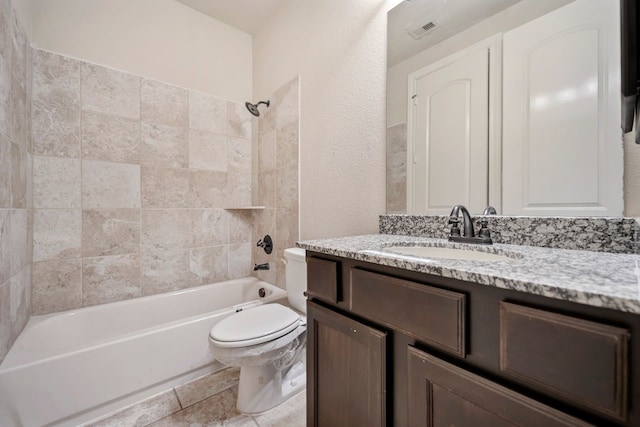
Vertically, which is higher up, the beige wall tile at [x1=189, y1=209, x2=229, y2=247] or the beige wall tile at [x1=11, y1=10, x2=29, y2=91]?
the beige wall tile at [x1=11, y1=10, x2=29, y2=91]

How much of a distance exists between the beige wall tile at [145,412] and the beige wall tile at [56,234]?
1.00 meters

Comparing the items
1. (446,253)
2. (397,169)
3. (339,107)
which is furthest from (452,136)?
(339,107)

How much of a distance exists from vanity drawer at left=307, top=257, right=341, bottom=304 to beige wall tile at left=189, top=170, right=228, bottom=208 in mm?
1525

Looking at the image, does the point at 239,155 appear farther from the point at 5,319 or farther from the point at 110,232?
the point at 5,319

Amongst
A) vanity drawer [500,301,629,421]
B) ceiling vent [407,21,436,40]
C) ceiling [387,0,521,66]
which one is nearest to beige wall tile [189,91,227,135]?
ceiling [387,0,521,66]

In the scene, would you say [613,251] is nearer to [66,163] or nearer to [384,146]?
[384,146]

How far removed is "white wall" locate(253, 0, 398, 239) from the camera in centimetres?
136

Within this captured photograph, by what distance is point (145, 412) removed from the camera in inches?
51.8

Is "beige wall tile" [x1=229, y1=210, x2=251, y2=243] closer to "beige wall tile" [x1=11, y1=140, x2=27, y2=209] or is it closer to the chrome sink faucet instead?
"beige wall tile" [x1=11, y1=140, x2=27, y2=209]

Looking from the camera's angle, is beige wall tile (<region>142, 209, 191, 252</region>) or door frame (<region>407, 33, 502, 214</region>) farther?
beige wall tile (<region>142, 209, 191, 252</region>)

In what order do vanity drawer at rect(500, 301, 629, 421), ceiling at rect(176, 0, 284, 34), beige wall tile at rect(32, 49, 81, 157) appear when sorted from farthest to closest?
1. ceiling at rect(176, 0, 284, 34)
2. beige wall tile at rect(32, 49, 81, 157)
3. vanity drawer at rect(500, 301, 629, 421)

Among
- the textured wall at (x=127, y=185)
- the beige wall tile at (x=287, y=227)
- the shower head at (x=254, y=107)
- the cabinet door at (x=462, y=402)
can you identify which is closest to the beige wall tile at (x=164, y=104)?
the textured wall at (x=127, y=185)

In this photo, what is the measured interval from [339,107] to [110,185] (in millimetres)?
1653

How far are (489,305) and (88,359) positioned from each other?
1730 millimetres
